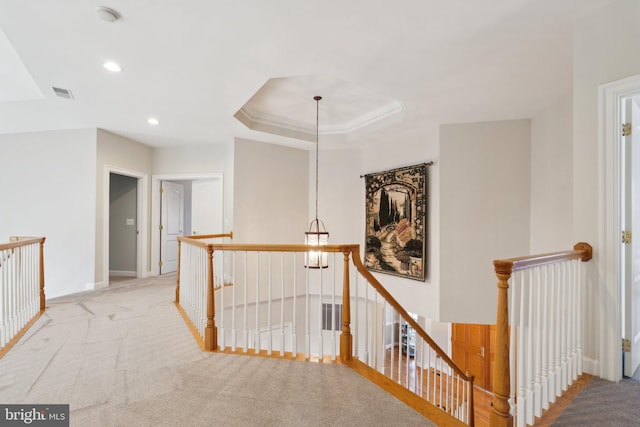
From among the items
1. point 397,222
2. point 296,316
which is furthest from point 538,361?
point 397,222

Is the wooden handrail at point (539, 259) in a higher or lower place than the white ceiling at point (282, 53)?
lower

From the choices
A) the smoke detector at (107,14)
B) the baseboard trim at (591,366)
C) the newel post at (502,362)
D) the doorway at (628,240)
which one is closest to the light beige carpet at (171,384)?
the newel post at (502,362)

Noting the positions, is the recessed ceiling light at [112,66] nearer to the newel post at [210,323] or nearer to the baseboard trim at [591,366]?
the newel post at [210,323]

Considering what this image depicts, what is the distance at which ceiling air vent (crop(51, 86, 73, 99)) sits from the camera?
12.0 ft

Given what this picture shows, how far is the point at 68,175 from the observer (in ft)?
17.0

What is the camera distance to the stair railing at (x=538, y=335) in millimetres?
1561

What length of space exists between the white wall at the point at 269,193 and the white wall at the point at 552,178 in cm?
381

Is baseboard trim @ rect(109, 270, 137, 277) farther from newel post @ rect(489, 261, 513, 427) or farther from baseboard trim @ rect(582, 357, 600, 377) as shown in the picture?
baseboard trim @ rect(582, 357, 600, 377)

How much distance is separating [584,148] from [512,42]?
102cm

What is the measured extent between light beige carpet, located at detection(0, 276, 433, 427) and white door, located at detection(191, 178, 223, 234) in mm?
3076

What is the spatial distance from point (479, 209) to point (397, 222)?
1.33m

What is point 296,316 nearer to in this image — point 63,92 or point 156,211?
point 63,92

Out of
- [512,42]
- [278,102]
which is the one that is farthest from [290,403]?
[278,102]

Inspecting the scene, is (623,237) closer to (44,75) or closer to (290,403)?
(290,403)
